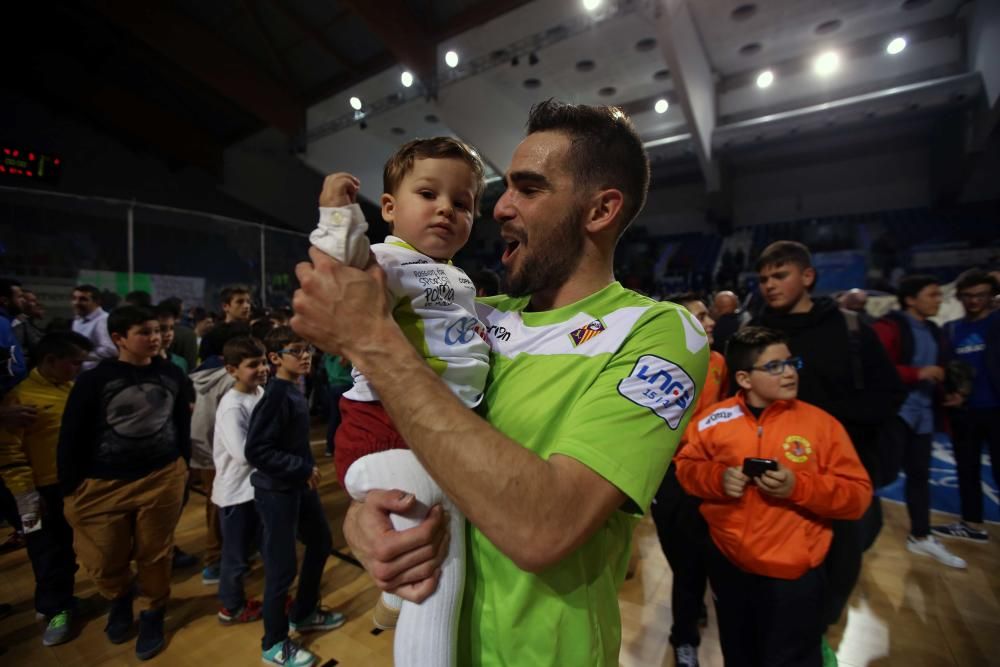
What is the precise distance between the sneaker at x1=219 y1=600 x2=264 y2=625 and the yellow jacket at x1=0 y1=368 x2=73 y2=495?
1317mm

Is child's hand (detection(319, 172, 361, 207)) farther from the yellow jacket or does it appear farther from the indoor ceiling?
the indoor ceiling

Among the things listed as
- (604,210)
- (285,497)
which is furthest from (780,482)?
(285,497)

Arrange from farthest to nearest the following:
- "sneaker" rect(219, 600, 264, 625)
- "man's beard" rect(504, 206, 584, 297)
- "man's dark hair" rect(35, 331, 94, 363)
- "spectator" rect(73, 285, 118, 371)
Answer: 1. "spectator" rect(73, 285, 118, 371)
2. "man's dark hair" rect(35, 331, 94, 363)
3. "sneaker" rect(219, 600, 264, 625)
4. "man's beard" rect(504, 206, 584, 297)

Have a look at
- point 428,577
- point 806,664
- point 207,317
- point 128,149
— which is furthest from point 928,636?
point 128,149

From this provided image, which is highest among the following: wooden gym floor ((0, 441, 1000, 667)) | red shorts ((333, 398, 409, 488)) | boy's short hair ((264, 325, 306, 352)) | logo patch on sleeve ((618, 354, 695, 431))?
boy's short hair ((264, 325, 306, 352))

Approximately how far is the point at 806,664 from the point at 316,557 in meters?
2.52

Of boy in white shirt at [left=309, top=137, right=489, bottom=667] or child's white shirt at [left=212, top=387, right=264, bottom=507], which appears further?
child's white shirt at [left=212, top=387, right=264, bottom=507]

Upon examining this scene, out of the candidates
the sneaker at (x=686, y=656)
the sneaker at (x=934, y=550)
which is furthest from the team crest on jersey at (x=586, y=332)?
the sneaker at (x=934, y=550)

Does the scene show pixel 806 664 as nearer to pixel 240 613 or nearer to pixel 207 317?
pixel 240 613

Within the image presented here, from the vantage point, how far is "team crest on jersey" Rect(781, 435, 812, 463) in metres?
1.86

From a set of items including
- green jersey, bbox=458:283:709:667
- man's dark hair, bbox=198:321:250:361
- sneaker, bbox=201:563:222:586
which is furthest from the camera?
man's dark hair, bbox=198:321:250:361

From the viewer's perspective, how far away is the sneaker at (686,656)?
238cm

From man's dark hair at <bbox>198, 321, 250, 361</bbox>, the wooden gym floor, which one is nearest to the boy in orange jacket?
the wooden gym floor

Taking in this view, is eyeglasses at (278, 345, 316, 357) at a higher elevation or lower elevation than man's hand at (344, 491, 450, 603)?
higher
